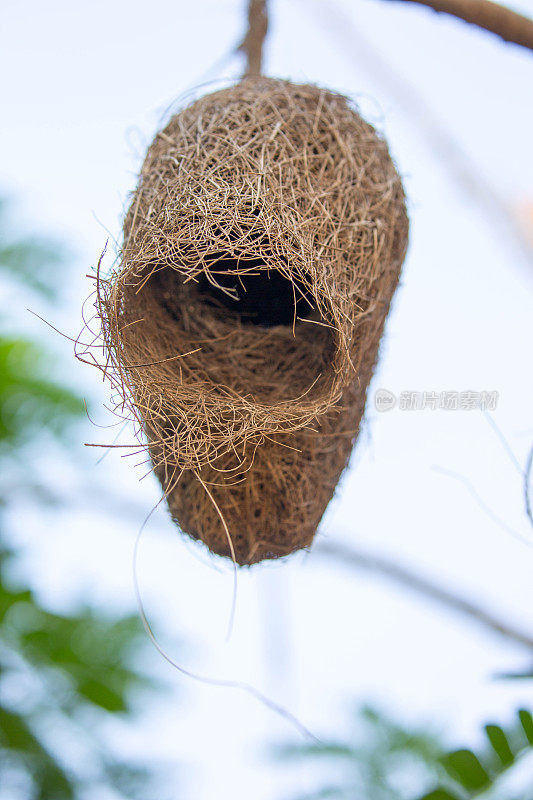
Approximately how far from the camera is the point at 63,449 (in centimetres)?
197

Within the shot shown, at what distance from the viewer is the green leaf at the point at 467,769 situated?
961 millimetres

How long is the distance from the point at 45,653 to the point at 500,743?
1.15m

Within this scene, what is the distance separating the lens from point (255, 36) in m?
1.32

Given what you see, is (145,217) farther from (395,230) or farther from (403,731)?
(403,731)

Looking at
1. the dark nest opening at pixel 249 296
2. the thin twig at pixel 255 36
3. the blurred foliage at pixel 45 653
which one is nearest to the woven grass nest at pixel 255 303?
the dark nest opening at pixel 249 296

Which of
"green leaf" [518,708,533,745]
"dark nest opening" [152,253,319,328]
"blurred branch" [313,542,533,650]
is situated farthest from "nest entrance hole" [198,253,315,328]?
"blurred branch" [313,542,533,650]

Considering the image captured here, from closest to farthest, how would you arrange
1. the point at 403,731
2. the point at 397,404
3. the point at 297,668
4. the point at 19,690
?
the point at 397,404 < the point at 19,690 < the point at 403,731 < the point at 297,668

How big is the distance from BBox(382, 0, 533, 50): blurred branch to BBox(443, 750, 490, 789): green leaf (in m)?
0.98

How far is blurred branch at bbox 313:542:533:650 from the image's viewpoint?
198 centimetres

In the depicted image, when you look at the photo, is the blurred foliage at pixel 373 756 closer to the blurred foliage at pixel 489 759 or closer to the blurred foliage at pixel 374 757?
the blurred foliage at pixel 374 757

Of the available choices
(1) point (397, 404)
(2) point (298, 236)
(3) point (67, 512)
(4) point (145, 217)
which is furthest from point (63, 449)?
(2) point (298, 236)

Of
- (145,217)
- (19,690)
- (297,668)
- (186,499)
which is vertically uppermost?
(145,217)

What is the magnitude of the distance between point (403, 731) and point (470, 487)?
4.01 ft

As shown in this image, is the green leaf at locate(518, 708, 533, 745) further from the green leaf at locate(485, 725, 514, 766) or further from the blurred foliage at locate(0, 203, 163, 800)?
the blurred foliage at locate(0, 203, 163, 800)
